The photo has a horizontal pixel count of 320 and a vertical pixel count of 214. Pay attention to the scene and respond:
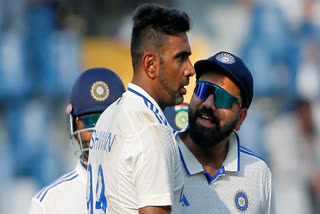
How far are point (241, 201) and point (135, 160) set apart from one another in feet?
3.19

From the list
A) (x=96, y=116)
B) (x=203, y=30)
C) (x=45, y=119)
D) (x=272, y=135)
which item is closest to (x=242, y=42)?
(x=203, y=30)

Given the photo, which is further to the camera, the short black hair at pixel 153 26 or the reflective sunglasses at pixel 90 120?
the reflective sunglasses at pixel 90 120

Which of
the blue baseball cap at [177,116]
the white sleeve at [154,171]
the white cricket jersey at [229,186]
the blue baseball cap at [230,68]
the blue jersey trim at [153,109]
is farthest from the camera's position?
the blue baseball cap at [177,116]

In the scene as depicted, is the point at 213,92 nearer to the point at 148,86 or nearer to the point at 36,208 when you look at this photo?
the point at 148,86

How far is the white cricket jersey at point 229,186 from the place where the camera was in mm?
3443

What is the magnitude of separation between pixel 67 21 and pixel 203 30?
2068mm

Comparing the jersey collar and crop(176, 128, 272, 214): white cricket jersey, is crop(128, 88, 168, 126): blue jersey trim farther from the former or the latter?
crop(176, 128, 272, 214): white cricket jersey

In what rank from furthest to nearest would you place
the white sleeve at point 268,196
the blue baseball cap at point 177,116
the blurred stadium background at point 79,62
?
1. the blurred stadium background at point 79,62
2. the blue baseball cap at point 177,116
3. the white sleeve at point 268,196

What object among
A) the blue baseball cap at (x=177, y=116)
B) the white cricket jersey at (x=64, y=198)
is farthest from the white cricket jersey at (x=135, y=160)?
the blue baseball cap at (x=177, y=116)

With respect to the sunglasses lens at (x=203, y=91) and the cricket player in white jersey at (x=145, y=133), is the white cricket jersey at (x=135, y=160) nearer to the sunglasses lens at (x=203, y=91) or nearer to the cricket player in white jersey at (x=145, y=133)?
the cricket player in white jersey at (x=145, y=133)

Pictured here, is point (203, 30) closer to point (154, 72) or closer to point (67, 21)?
point (67, 21)

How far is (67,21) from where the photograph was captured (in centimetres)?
1048

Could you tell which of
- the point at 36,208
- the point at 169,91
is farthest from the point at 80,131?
the point at 169,91

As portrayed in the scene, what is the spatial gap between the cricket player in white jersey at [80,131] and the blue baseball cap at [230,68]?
764 millimetres
